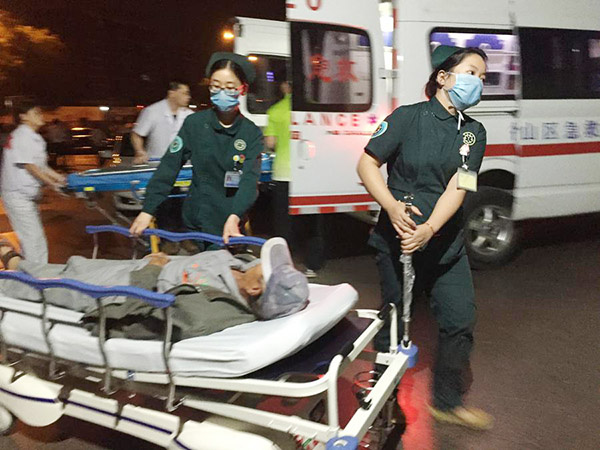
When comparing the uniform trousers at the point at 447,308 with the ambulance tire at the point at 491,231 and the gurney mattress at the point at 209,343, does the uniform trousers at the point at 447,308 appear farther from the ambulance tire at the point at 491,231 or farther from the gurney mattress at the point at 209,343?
the ambulance tire at the point at 491,231

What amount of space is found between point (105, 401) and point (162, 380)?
0.39 metres

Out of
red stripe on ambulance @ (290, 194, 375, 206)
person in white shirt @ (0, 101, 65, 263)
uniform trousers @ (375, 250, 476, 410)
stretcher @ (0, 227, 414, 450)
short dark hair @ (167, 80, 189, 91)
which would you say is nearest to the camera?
stretcher @ (0, 227, 414, 450)

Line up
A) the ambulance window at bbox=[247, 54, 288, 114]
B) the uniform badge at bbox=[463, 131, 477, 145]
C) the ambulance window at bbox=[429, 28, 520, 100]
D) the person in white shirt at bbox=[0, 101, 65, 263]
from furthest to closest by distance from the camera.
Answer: the ambulance window at bbox=[247, 54, 288, 114], the ambulance window at bbox=[429, 28, 520, 100], the person in white shirt at bbox=[0, 101, 65, 263], the uniform badge at bbox=[463, 131, 477, 145]

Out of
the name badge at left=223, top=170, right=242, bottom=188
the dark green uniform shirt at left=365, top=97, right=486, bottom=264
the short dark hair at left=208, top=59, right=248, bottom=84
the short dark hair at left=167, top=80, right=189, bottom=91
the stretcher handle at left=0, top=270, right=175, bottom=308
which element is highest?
the short dark hair at left=167, top=80, right=189, bottom=91

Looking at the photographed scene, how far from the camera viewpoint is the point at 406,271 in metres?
2.78

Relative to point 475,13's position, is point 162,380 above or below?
below

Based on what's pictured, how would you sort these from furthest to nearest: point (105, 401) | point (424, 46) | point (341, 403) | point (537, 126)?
point (537, 126) < point (424, 46) < point (341, 403) < point (105, 401)

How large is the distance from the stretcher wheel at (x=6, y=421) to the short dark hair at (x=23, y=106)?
3.04m

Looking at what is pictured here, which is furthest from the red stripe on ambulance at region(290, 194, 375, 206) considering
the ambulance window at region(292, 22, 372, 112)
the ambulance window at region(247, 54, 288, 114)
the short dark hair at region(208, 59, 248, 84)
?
the ambulance window at region(247, 54, 288, 114)

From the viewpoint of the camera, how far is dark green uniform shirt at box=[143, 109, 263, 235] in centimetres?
333

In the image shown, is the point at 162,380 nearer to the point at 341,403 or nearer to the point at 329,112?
the point at 341,403

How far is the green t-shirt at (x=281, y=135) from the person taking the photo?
18.2 feet

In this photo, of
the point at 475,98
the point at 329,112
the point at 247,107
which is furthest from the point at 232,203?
the point at 247,107

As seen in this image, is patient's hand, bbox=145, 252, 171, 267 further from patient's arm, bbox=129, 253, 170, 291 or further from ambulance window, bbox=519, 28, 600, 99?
ambulance window, bbox=519, 28, 600, 99
